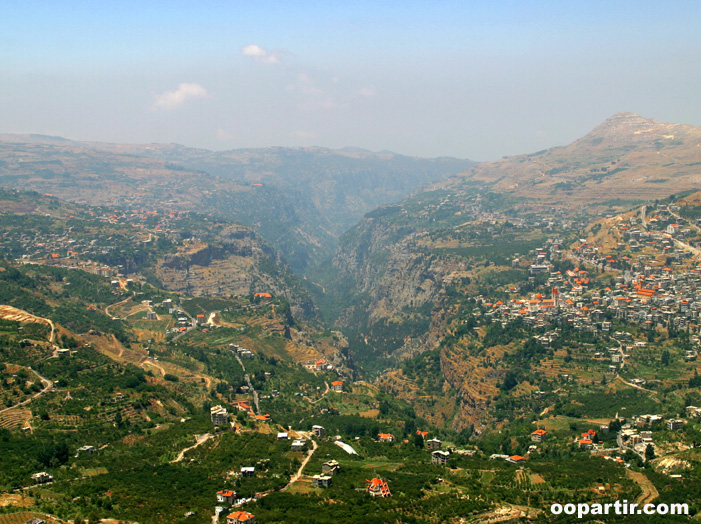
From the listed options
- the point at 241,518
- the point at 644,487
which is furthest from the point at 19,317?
the point at 644,487

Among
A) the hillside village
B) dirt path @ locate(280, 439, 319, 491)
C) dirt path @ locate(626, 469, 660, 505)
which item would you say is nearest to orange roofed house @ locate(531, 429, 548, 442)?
the hillside village

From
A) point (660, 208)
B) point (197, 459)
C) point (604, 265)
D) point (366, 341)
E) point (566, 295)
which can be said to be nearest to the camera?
point (197, 459)

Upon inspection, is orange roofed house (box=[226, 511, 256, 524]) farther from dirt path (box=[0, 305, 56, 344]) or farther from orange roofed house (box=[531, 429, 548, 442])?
dirt path (box=[0, 305, 56, 344])

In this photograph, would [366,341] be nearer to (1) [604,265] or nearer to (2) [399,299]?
(2) [399,299]

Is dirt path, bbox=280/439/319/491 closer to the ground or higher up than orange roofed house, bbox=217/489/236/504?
closer to the ground

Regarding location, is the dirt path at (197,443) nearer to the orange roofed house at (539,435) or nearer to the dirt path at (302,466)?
the dirt path at (302,466)

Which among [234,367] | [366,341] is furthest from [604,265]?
[234,367]
